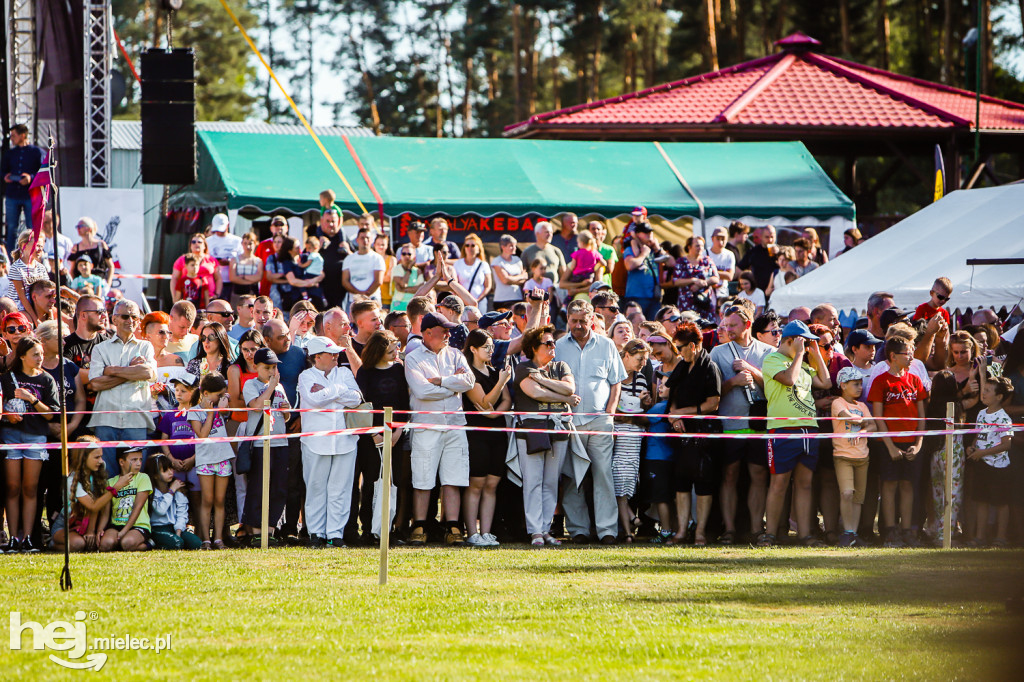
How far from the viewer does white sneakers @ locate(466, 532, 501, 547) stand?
1080 cm

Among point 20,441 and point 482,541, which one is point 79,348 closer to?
point 20,441

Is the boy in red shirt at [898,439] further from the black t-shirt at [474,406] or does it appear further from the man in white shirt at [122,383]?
the man in white shirt at [122,383]

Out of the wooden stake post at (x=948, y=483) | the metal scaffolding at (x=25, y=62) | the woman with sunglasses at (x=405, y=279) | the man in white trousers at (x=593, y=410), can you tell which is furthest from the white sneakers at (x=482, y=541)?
the metal scaffolding at (x=25, y=62)

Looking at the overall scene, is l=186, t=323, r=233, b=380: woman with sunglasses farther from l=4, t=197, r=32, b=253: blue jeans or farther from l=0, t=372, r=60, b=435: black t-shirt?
l=4, t=197, r=32, b=253: blue jeans

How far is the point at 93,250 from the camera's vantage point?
15.5m

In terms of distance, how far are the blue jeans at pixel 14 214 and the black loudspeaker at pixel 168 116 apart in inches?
66.7

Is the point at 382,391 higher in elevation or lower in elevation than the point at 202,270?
lower

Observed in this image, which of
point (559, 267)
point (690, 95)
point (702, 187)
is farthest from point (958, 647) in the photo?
point (690, 95)

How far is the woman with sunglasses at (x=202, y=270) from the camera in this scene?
16188 mm

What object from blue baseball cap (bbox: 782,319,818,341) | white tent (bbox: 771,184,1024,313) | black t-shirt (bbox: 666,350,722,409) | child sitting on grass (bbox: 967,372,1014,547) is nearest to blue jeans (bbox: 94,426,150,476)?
black t-shirt (bbox: 666,350,722,409)

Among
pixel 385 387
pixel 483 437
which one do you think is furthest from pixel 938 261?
pixel 385 387

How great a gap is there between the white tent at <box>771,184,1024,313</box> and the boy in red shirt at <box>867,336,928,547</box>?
369cm

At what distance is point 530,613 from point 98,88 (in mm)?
13988

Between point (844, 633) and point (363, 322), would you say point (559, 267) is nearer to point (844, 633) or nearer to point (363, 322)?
point (363, 322)
